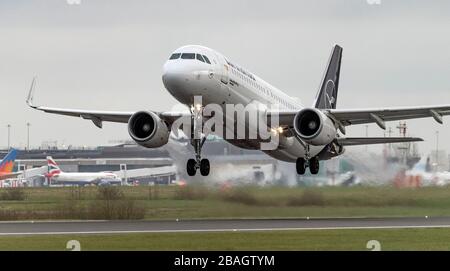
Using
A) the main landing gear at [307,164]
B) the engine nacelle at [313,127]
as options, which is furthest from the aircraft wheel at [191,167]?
the main landing gear at [307,164]

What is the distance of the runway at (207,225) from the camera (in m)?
36.8

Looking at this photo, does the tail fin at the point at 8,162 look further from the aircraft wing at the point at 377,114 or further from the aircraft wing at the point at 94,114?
the aircraft wing at the point at 377,114

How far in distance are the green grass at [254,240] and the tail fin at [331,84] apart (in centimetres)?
2065

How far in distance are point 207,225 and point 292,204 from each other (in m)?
5.88

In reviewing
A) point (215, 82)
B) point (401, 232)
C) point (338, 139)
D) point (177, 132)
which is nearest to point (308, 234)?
point (401, 232)

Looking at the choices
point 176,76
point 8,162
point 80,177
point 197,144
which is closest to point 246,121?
point 197,144

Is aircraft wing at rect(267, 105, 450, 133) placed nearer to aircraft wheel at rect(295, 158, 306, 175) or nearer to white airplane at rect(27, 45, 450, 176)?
white airplane at rect(27, 45, 450, 176)

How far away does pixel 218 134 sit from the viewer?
140 feet

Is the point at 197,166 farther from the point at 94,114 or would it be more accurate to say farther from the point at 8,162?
the point at 8,162

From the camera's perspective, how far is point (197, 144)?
137ft
